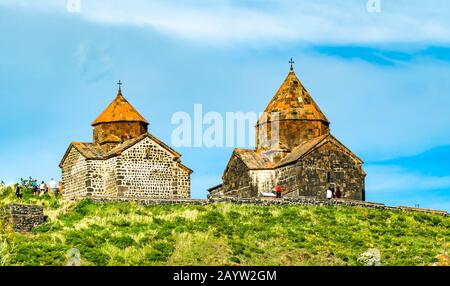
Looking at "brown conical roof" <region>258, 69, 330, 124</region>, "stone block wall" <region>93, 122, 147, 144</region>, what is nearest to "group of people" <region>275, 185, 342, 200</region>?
"brown conical roof" <region>258, 69, 330, 124</region>

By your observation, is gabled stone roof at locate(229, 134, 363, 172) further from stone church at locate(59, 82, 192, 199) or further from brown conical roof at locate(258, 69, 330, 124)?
stone church at locate(59, 82, 192, 199)

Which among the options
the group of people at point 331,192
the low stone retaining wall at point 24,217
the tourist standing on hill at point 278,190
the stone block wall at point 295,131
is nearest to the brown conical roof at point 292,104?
the stone block wall at point 295,131

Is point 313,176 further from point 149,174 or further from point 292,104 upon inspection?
point 149,174

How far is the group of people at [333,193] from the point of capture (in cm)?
5843

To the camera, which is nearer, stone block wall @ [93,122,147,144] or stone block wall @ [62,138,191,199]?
stone block wall @ [62,138,191,199]

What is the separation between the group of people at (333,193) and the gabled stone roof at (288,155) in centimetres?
224

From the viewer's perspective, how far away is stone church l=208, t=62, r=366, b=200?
61031 millimetres

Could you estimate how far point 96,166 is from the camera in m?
61.0

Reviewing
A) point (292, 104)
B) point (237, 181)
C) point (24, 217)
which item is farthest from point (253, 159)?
point (24, 217)

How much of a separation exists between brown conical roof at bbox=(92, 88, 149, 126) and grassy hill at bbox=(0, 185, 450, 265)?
873 centimetres
